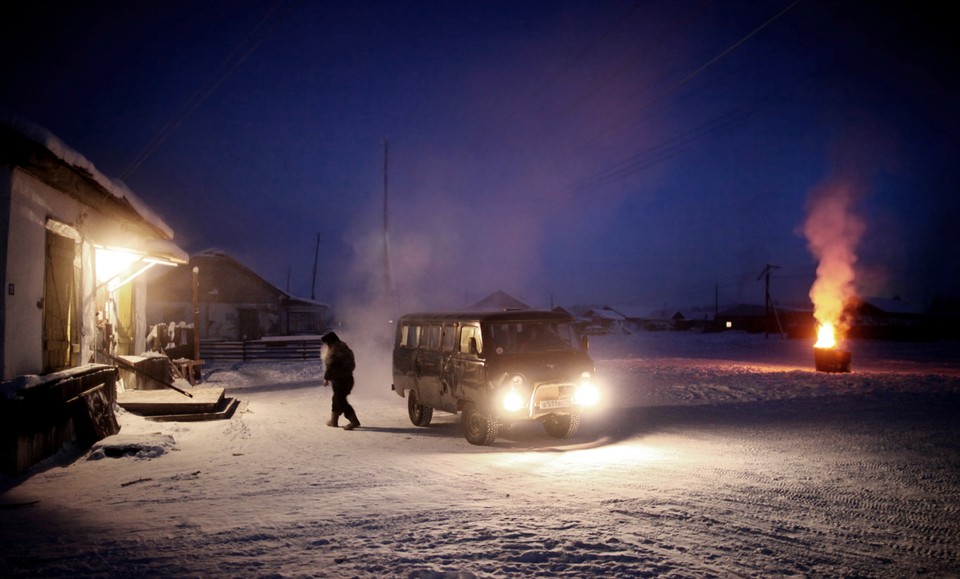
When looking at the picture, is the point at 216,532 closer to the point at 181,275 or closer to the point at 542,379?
the point at 542,379

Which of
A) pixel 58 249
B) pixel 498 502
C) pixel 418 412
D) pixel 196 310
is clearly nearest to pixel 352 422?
pixel 418 412

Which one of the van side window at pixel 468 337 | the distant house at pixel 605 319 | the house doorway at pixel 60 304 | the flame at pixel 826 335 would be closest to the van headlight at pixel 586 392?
the van side window at pixel 468 337

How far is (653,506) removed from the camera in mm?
6094

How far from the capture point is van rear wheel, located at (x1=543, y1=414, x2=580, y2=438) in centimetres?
1084

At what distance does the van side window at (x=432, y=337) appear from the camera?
39.5 feet

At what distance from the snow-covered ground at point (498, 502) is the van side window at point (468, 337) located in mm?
1693

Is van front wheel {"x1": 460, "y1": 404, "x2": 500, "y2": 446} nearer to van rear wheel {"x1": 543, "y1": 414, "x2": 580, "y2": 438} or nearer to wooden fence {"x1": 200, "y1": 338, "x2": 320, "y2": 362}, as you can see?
van rear wheel {"x1": 543, "y1": 414, "x2": 580, "y2": 438}

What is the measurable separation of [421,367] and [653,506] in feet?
23.2

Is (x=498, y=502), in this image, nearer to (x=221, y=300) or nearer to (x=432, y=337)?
(x=432, y=337)

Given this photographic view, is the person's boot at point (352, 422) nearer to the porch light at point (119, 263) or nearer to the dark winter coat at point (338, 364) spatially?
the dark winter coat at point (338, 364)

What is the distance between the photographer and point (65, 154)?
8164 mm

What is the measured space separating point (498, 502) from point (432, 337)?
6232mm

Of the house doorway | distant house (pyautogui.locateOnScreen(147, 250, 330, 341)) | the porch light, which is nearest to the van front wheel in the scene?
the house doorway

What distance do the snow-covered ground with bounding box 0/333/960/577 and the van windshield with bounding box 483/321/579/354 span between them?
169cm
